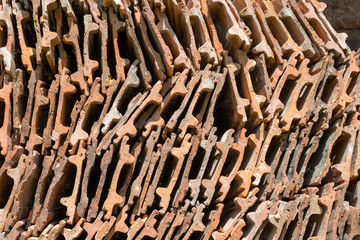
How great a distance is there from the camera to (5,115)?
6.55 feet

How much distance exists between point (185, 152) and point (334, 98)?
0.81 meters

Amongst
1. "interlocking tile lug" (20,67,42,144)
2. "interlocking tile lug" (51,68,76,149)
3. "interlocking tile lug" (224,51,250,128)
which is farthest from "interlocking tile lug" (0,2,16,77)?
"interlocking tile lug" (224,51,250,128)

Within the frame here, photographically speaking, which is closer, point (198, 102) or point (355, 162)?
point (198, 102)

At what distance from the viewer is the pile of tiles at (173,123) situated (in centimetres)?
189

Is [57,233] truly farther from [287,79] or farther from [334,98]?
[334,98]

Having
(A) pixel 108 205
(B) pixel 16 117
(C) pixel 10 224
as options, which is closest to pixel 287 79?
(A) pixel 108 205

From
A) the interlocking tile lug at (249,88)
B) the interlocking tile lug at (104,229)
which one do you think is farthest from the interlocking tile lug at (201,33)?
the interlocking tile lug at (104,229)

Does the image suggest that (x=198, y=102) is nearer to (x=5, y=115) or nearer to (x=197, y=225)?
(x=197, y=225)

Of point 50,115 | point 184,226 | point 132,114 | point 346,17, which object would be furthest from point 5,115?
point 346,17

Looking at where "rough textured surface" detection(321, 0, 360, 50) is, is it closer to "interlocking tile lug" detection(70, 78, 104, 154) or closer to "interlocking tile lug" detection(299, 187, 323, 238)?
"interlocking tile lug" detection(299, 187, 323, 238)

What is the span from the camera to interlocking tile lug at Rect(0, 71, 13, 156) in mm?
1961

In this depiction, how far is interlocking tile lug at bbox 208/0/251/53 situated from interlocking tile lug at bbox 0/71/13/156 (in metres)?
0.96

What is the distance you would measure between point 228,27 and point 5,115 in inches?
41.1

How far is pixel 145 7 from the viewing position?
210cm
